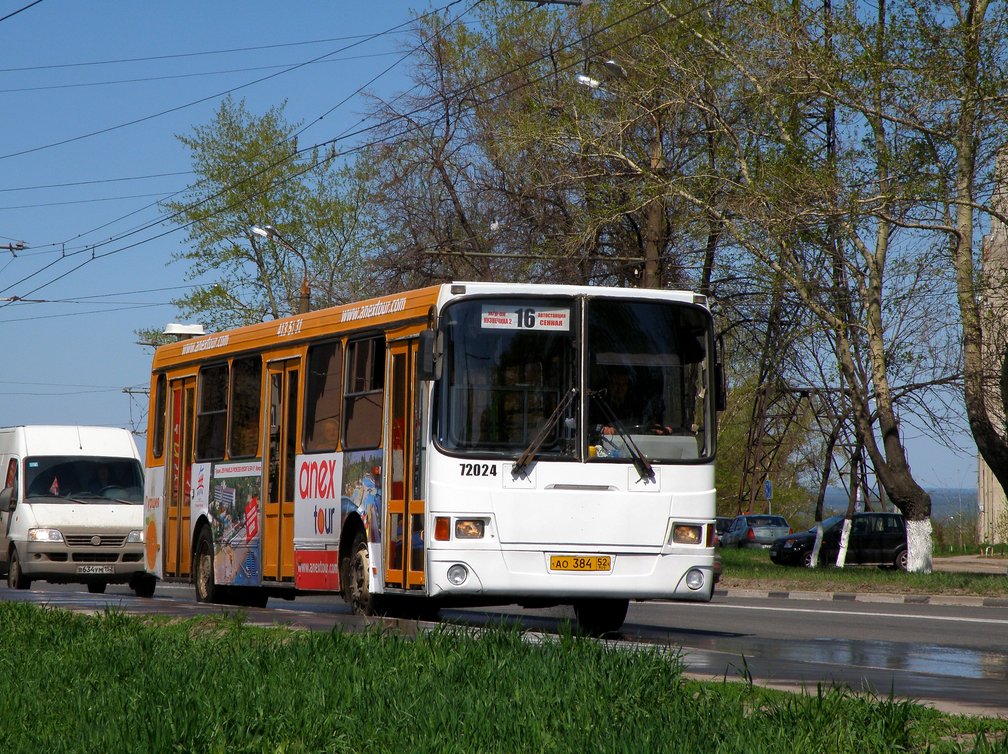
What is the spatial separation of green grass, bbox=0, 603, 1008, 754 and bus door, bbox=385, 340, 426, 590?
12.6 feet

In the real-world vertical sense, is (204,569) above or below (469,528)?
below

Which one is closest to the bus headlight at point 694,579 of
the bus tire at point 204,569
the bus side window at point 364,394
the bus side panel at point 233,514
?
the bus side window at point 364,394

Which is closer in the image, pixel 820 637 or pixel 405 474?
pixel 405 474

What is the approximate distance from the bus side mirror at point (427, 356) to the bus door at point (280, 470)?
12.2 ft

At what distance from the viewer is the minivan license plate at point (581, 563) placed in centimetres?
1370

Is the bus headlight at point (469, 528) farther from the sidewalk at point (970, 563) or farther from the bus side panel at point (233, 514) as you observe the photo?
the sidewalk at point (970, 563)

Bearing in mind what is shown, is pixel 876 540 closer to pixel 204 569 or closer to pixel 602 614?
pixel 204 569

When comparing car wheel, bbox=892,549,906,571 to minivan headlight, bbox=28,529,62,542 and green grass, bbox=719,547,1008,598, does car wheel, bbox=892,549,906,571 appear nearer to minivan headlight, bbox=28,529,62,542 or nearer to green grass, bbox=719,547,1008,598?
green grass, bbox=719,547,1008,598

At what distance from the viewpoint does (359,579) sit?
15180 mm

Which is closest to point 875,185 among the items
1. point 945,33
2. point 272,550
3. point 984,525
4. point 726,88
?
point 945,33

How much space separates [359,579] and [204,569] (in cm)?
483

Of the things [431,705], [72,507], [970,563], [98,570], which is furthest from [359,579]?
[970,563]

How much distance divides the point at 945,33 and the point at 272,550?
13080 mm

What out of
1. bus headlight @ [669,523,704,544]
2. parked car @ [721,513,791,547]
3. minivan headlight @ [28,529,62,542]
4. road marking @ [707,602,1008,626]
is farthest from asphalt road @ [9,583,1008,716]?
parked car @ [721,513,791,547]
